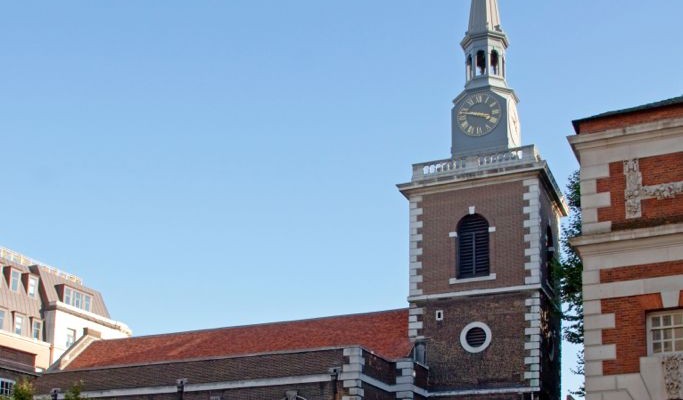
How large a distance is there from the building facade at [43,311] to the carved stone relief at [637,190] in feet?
141

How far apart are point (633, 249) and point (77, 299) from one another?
5192cm

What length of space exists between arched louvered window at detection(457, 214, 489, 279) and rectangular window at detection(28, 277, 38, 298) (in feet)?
104

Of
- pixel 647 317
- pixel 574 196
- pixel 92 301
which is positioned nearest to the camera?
pixel 647 317

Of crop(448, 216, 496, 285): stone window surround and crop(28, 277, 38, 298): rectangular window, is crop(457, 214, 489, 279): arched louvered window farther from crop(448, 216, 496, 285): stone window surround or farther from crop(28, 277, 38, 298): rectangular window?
crop(28, 277, 38, 298): rectangular window

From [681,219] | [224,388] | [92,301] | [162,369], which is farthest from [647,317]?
[92,301]

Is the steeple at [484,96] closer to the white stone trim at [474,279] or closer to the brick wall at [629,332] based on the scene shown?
the white stone trim at [474,279]

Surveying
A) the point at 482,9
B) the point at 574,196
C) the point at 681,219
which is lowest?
the point at 681,219

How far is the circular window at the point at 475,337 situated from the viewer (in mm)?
45156

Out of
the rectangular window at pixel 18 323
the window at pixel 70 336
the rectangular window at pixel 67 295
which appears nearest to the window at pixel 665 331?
the rectangular window at pixel 18 323

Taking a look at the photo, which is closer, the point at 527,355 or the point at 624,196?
the point at 624,196

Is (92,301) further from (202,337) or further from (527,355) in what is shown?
(527,355)

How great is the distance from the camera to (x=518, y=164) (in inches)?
1841

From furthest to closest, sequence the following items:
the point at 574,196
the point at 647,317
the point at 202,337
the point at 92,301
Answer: the point at 92,301 < the point at 202,337 < the point at 574,196 < the point at 647,317

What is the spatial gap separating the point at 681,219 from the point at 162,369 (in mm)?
26467
